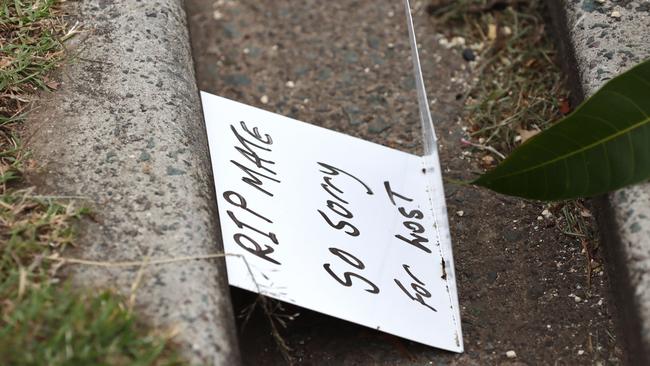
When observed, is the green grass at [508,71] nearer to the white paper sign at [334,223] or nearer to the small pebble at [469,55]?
the small pebble at [469,55]

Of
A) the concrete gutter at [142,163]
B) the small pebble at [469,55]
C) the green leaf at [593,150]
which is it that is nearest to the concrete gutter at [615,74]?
the green leaf at [593,150]

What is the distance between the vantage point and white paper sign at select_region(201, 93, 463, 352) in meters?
1.40

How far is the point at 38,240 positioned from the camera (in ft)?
4.29

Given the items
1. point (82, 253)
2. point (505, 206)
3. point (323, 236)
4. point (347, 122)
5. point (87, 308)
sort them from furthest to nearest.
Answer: point (347, 122) → point (505, 206) → point (323, 236) → point (82, 253) → point (87, 308)

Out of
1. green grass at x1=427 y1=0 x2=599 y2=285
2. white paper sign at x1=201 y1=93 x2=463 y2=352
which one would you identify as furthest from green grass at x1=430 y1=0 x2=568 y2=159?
white paper sign at x1=201 y1=93 x2=463 y2=352

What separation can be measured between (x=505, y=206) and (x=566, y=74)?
13.5 inches

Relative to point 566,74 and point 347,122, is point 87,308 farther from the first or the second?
point 566,74

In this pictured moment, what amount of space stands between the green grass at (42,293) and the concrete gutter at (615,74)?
72cm

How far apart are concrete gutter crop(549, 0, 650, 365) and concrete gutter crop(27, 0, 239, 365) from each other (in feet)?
2.07

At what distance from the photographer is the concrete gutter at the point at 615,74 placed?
135cm

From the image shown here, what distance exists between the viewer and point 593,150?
1.42m

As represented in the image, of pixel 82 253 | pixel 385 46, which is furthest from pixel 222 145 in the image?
pixel 385 46

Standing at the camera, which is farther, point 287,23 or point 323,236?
point 287,23

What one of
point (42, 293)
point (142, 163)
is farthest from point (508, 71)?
point (42, 293)
